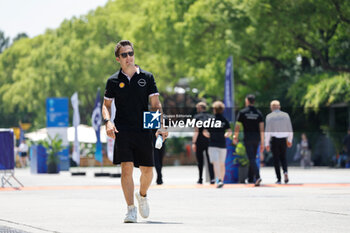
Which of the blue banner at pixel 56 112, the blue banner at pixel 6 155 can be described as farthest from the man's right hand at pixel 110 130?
the blue banner at pixel 56 112

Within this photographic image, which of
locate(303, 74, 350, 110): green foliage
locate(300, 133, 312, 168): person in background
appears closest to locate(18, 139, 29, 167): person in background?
locate(300, 133, 312, 168): person in background

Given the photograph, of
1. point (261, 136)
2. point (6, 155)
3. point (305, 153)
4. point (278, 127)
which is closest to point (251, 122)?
point (261, 136)

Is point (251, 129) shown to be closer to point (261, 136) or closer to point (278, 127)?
point (261, 136)

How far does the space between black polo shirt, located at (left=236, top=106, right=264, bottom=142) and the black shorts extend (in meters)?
9.13

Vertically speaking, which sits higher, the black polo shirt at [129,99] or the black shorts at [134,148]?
the black polo shirt at [129,99]

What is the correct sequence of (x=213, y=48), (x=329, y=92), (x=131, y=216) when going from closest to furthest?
1. (x=131, y=216)
2. (x=329, y=92)
3. (x=213, y=48)

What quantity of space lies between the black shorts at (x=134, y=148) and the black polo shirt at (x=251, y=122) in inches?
359

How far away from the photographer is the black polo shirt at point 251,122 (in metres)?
18.8

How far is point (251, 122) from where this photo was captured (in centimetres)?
1883

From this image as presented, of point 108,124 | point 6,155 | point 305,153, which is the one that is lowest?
point 305,153

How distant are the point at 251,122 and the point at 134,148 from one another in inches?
368

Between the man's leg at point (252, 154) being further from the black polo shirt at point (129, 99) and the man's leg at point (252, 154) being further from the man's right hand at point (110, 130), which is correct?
the man's right hand at point (110, 130)

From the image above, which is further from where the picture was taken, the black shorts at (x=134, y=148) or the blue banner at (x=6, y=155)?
the blue banner at (x=6, y=155)

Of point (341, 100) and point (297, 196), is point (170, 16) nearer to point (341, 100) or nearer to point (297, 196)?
point (341, 100)
